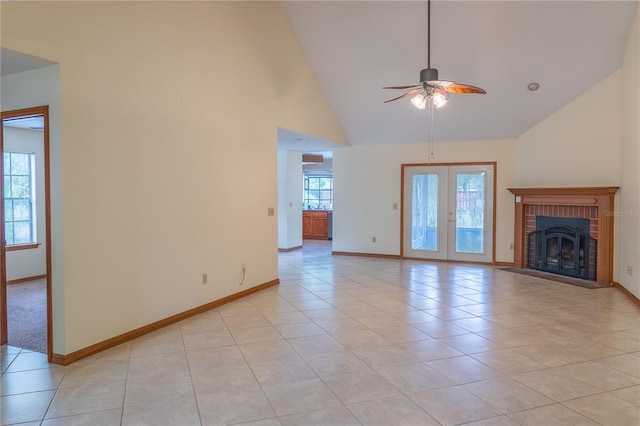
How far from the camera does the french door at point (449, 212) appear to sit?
7773 mm

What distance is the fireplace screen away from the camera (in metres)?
6.25

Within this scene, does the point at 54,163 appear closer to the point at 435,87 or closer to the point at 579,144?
the point at 435,87

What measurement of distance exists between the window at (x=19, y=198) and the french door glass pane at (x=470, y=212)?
7.28m

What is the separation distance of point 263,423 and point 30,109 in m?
2.93

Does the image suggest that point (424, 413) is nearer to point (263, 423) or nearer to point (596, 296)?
point (263, 423)

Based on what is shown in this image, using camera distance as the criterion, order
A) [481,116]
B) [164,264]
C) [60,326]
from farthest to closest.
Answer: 1. [481,116]
2. [164,264]
3. [60,326]

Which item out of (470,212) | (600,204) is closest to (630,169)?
(600,204)

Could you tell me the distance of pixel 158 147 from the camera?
3873 mm

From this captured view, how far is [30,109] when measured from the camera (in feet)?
10.4

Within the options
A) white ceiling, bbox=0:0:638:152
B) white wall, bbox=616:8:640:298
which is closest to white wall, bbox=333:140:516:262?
white ceiling, bbox=0:0:638:152

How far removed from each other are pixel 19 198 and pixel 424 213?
22.7ft

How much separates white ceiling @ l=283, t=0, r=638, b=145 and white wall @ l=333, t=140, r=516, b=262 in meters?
0.78

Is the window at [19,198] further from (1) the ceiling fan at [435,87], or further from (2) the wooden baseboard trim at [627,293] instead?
(2) the wooden baseboard trim at [627,293]

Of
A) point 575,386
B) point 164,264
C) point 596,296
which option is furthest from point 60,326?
point 596,296
